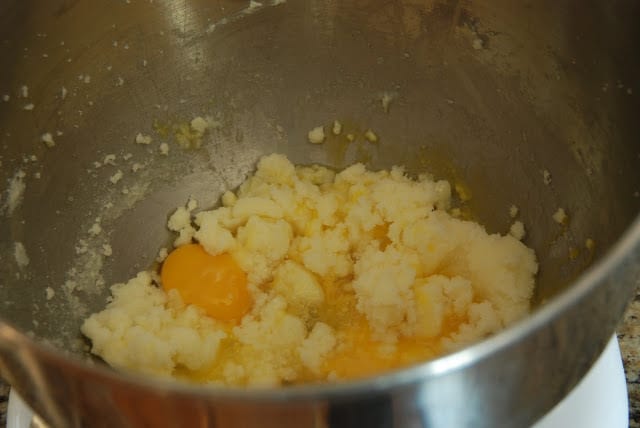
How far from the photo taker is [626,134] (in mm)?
1229

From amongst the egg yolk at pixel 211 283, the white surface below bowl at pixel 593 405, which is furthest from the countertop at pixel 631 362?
the egg yolk at pixel 211 283

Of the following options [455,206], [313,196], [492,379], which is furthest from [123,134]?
[492,379]

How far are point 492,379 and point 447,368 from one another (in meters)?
0.11

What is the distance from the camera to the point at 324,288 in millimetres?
1562

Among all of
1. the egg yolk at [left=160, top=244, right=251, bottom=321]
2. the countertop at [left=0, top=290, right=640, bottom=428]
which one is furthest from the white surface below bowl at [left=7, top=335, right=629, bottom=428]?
the egg yolk at [left=160, top=244, right=251, bottom=321]

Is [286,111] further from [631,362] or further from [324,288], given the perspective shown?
[631,362]

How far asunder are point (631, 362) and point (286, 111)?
91cm

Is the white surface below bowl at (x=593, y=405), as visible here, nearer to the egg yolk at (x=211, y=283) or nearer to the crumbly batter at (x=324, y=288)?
the crumbly batter at (x=324, y=288)

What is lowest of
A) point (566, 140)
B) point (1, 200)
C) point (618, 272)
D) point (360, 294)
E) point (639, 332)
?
point (639, 332)

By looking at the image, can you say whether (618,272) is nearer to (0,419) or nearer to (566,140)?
(566,140)

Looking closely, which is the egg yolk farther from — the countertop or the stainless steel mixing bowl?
the countertop

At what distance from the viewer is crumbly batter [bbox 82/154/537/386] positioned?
142cm

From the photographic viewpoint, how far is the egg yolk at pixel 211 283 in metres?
1.52

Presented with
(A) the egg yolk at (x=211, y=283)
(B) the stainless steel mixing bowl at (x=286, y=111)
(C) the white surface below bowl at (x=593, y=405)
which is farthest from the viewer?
(A) the egg yolk at (x=211, y=283)
